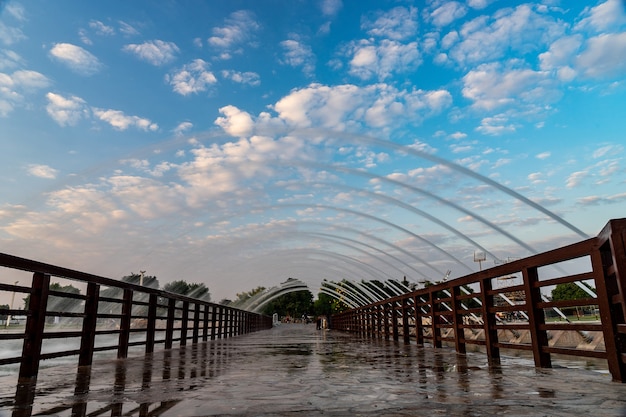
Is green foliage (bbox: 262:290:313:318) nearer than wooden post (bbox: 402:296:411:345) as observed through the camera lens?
No

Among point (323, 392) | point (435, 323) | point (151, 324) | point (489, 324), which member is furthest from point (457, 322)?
point (151, 324)

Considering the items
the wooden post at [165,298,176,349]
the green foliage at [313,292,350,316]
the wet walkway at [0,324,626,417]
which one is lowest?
the wet walkway at [0,324,626,417]

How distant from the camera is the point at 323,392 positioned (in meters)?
3.17

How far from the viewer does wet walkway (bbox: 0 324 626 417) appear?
251cm

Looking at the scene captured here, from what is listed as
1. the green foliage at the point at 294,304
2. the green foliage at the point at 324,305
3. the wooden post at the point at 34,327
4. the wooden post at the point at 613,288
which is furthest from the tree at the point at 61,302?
the green foliage at the point at 294,304

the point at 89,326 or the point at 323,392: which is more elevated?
the point at 89,326

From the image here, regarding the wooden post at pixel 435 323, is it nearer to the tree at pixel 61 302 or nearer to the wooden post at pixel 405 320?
the wooden post at pixel 405 320

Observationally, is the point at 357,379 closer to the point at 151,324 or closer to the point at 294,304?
the point at 151,324

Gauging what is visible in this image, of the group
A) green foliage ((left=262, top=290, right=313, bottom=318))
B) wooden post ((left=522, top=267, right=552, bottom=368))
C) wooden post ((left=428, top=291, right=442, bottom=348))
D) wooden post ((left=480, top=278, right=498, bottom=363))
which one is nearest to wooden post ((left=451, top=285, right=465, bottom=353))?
wooden post ((left=480, top=278, right=498, bottom=363))

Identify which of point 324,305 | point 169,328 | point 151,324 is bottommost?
point 169,328

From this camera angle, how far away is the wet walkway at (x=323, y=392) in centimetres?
251

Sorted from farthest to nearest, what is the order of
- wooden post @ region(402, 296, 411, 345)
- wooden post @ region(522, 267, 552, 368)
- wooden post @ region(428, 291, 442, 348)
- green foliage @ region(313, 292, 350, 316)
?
green foliage @ region(313, 292, 350, 316) < wooden post @ region(402, 296, 411, 345) < wooden post @ region(428, 291, 442, 348) < wooden post @ region(522, 267, 552, 368)

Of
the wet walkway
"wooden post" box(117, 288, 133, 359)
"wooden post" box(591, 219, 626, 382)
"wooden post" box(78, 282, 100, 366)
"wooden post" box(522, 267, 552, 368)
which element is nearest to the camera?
the wet walkway

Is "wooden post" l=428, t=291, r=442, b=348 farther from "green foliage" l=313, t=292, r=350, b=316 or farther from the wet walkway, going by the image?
"green foliage" l=313, t=292, r=350, b=316
